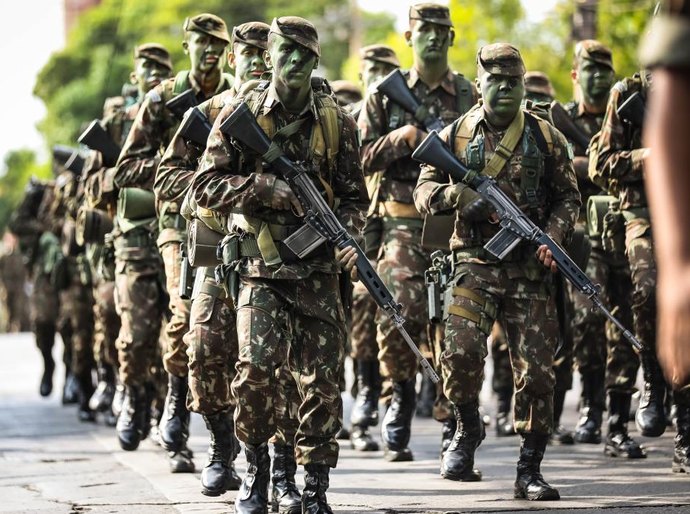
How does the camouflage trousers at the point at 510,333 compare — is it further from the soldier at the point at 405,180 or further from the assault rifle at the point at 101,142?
the assault rifle at the point at 101,142

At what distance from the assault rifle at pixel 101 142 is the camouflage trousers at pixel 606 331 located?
3.15m

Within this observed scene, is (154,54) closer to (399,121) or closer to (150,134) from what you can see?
(150,134)

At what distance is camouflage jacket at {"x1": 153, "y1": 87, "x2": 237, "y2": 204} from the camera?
28.5ft

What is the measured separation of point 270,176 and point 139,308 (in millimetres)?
3408

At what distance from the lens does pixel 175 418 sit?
956cm

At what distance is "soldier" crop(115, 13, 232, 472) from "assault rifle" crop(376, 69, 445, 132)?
0.98 meters

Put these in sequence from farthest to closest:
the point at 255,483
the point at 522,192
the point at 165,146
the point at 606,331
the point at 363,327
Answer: the point at 363,327, the point at 606,331, the point at 165,146, the point at 522,192, the point at 255,483

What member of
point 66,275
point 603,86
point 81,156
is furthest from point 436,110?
point 66,275

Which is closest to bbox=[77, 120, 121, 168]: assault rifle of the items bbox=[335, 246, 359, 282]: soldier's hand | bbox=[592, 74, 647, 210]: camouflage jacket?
bbox=[592, 74, 647, 210]: camouflage jacket

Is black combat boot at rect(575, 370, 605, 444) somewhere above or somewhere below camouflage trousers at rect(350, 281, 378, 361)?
below

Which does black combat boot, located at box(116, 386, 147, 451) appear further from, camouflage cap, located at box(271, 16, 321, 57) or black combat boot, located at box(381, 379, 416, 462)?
camouflage cap, located at box(271, 16, 321, 57)

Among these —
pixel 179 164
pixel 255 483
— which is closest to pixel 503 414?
pixel 179 164

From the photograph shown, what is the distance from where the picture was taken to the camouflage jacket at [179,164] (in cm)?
867

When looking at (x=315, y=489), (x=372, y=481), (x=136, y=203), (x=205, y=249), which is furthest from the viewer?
(x=136, y=203)
